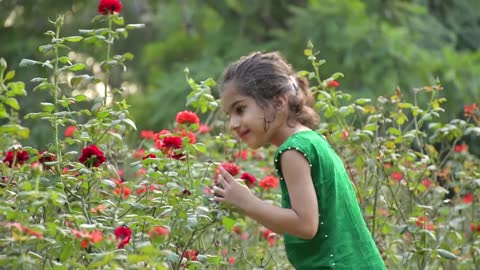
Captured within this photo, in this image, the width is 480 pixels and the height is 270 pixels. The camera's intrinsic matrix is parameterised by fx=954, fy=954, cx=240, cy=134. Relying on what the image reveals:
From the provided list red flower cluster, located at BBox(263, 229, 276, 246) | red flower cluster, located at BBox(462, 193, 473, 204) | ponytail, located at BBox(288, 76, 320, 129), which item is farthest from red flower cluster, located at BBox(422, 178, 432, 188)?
ponytail, located at BBox(288, 76, 320, 129)

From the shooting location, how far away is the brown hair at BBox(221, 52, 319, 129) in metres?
2.84

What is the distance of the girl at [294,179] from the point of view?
8.74 feet

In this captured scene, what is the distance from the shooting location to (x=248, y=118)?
2818 mm

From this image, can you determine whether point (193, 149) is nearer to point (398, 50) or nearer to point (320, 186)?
point (320, 186)

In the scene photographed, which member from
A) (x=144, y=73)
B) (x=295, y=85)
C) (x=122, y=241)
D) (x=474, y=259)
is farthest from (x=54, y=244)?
(x=144, y=73)

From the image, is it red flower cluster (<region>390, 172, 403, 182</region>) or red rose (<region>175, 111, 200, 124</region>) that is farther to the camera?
red flower cluster (<region>390, 172, 403, 182</region>)

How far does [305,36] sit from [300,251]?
6.48m

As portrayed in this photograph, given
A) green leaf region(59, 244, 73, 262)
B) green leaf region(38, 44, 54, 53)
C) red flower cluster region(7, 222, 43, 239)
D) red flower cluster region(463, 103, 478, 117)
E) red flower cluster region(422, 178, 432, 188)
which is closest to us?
red flower cluster region(7, 222, 43, 239)

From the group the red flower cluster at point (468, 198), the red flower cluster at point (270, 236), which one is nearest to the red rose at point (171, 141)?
the red flower cluster at point (270, 236)

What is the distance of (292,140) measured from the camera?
2738 mm

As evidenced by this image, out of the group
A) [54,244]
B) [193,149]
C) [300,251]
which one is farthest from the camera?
[193,149]

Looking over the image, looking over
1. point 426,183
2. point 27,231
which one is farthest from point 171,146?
point 426,183

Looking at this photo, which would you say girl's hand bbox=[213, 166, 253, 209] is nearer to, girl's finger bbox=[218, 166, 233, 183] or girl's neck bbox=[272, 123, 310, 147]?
girl's finger bbox=[218, 166, 233, 183]

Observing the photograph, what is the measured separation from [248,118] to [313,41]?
6.26 meters
